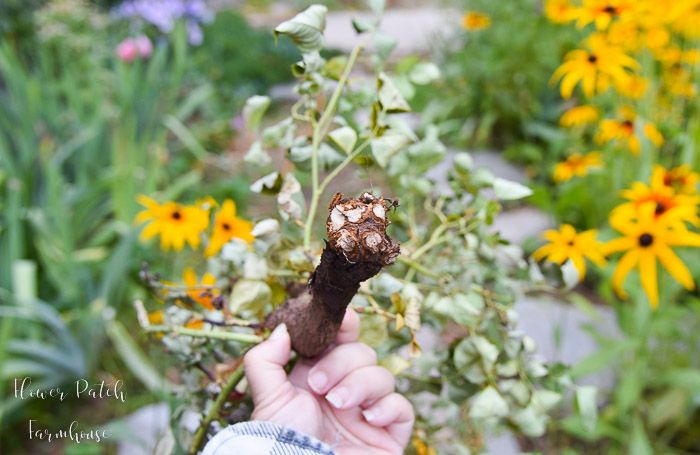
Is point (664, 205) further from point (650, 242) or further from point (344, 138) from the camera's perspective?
point (344, 138)

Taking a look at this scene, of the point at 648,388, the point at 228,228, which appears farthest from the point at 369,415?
the point at 648,388

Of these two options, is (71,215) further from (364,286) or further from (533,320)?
(364,286)

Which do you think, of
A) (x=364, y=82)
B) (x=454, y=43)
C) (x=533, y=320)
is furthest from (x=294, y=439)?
(x=454, y=43)

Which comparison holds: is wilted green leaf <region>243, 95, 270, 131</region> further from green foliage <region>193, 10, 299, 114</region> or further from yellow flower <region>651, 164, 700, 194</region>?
green foliage <region>193, 10, 299, 114</region>

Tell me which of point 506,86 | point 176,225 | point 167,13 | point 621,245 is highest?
point 621,245

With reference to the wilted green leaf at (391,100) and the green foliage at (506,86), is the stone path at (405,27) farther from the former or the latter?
the wilted green leaf at (391,100)

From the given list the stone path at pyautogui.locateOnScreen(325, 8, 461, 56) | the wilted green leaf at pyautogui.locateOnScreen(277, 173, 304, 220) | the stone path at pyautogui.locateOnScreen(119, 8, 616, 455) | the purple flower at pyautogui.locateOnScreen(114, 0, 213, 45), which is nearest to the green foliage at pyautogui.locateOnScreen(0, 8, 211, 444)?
the stone path at pyautogui.locateOnScreen(119, 8, 616, 455)

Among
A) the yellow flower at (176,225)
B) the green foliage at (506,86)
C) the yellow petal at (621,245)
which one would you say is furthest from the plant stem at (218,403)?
the green foliage at (506,86)
